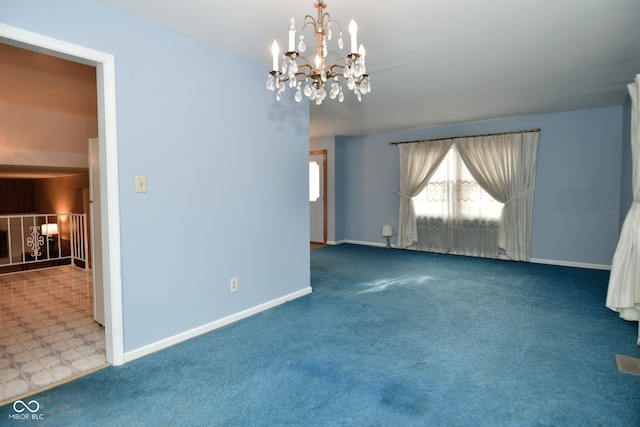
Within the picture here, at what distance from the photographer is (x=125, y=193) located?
2367mm

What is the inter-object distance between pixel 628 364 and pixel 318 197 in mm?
5775

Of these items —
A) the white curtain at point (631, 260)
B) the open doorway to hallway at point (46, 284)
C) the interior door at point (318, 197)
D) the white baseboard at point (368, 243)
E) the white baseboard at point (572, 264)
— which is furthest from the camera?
the interior door at point (318, 197)

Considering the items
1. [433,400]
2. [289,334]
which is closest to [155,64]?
[289,334]

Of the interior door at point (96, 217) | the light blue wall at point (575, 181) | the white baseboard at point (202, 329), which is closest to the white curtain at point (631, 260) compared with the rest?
the light blue wall at point (575, 181)

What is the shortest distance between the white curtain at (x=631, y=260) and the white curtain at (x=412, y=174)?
134 inches

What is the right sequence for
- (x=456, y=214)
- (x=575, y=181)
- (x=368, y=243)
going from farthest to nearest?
(x=368, y=243) → (x=456, y=214) → (x=575, y=181)

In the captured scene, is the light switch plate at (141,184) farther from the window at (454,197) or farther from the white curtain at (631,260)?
the window at (454,197)

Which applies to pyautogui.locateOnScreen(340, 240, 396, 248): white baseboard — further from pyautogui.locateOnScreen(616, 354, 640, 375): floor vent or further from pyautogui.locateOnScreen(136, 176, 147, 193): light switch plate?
pyautogui.locateOnScreen(136, 176, 147, 193): light switch plate

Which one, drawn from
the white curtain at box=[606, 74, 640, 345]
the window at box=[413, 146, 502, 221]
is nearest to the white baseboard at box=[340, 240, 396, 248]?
the window at box=[413, 146, 502, 221]

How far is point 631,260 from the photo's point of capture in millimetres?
2787

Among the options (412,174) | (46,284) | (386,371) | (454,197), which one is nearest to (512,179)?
(454,197)

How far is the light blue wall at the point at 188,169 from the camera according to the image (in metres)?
2.33

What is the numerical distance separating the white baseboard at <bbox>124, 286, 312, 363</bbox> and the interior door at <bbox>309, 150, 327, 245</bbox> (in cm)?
371

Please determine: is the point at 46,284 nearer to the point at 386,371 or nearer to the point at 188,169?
the point at 188,169
